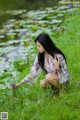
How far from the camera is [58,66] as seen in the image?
3645 millimetres

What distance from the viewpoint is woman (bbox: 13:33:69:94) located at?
362 centimetres

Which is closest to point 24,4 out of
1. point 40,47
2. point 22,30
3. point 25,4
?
point 25,4

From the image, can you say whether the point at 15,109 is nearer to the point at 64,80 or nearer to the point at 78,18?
the point at 64,80

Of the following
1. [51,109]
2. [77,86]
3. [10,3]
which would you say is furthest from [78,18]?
[10,3]

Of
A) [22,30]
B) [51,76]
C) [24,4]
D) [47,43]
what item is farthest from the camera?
[24,4]

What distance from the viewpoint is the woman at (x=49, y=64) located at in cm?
362

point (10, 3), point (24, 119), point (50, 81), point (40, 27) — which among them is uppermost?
point (10, 3)

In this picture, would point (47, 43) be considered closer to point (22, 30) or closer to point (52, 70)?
point (52, 70)

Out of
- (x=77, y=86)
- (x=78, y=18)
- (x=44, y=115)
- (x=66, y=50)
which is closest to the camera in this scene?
(x=44, y=115)

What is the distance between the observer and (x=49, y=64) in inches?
150

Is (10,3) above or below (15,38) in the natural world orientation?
above

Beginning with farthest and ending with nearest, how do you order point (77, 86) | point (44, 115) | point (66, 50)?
1. point (66, 50)
2. point (77, 86)
3. point (44, 115)

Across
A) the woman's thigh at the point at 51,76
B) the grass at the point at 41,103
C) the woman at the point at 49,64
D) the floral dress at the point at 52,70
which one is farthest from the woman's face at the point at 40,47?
the grass at the point at 41,103

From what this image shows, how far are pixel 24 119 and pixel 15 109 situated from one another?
0.27m
